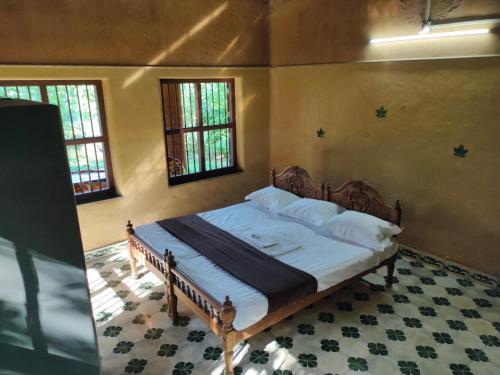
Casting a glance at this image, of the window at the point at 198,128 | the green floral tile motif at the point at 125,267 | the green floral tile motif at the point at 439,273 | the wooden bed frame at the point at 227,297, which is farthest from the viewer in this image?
the window at the point at 198,128

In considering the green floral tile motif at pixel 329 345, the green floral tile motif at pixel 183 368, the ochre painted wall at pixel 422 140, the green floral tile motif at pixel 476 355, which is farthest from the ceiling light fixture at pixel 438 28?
the green floral tile motif at pixel 183 368

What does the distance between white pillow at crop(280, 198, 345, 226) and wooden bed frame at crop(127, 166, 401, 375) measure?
0.70 feet

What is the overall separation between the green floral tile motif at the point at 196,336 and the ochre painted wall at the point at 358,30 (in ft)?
12.7

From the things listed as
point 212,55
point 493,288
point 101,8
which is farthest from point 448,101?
point 101,8

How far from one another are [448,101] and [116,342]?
4.28 m

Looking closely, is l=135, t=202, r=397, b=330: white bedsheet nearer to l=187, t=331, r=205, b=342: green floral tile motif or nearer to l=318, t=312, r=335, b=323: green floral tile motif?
l=318, t=312, r=335, b=323: green floral tile motif

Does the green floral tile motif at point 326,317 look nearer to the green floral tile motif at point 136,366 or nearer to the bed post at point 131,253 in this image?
the green floral tile motif at point 136,366

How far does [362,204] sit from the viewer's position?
434 cm

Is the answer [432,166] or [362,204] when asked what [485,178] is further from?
[362,204]

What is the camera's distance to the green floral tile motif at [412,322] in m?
3.42

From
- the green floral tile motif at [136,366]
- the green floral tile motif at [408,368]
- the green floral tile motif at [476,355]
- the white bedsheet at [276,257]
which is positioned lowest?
the green floral tile motif at [136,366]

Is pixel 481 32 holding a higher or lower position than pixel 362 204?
higher

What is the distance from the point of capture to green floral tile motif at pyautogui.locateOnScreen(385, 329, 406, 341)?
327cm

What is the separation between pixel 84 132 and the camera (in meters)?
4.79
